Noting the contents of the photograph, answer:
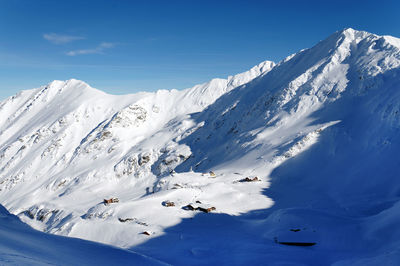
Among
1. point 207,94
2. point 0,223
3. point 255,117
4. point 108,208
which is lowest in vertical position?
point 0,223

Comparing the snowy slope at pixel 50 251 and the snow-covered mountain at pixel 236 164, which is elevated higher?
the snow-covered mountain at pixel 236 164

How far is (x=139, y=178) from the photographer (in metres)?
84.0

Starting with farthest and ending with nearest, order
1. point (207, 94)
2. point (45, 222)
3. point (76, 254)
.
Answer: point (207, 94) → point (45, 222) → point (76, 254)

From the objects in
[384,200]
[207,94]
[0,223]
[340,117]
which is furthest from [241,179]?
[207,94]

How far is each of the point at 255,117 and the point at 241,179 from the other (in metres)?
31.9

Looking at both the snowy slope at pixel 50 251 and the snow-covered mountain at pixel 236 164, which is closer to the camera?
the snowy slope at pixel 50 251

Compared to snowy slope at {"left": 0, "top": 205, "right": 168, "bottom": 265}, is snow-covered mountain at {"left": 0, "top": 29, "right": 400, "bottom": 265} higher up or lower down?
higher up

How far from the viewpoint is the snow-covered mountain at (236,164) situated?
2077cm

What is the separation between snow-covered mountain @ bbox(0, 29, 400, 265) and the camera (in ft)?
68.1

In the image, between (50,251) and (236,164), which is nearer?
(50,251)

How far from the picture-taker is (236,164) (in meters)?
52.7

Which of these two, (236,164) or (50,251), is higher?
(236,164)

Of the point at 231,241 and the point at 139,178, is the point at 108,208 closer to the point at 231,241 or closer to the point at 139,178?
the point at 231,241

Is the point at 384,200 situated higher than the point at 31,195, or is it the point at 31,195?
the point at 31,195
